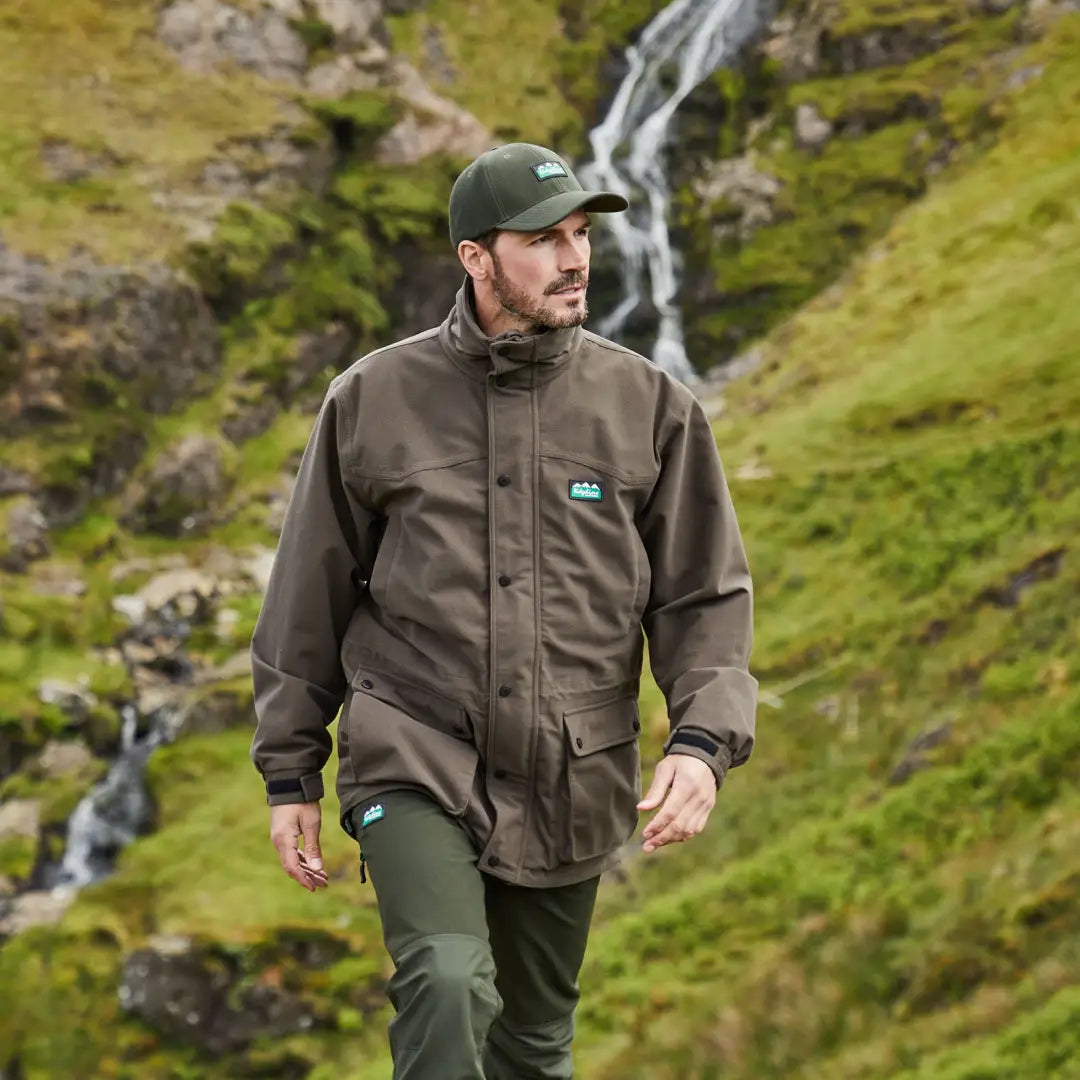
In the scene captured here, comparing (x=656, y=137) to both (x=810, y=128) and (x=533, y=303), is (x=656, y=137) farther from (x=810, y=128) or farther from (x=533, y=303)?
(x=533, y=303)

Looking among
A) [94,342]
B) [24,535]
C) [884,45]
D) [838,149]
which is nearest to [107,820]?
[24,535]

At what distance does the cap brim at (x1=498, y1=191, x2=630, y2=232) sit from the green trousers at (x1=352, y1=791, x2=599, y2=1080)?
Answer: 5.72 feet

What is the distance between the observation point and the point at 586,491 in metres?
4.95

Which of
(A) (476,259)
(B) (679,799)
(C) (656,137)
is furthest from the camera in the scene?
(C) (656,137)

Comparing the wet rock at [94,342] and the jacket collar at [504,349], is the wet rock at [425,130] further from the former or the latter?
the jacket collar at [504,349]

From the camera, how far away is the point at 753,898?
1134 centimetres

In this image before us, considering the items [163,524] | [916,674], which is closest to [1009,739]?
[916,674]

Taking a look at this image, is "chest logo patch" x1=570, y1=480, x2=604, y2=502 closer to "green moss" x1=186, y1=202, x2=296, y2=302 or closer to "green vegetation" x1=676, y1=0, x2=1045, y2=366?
"green moss" x1=186, y1=202, x2=296, y2=302

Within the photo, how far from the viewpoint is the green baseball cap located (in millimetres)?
4848

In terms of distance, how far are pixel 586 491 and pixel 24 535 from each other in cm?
2264

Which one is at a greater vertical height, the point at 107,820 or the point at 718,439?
the point at 718,439

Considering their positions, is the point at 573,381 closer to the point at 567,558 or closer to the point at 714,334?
the point at 567,558

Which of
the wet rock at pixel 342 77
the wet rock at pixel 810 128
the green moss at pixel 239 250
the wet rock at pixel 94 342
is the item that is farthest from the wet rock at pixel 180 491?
the wet rock at pixel 810 128

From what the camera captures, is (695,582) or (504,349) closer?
(504,349)
